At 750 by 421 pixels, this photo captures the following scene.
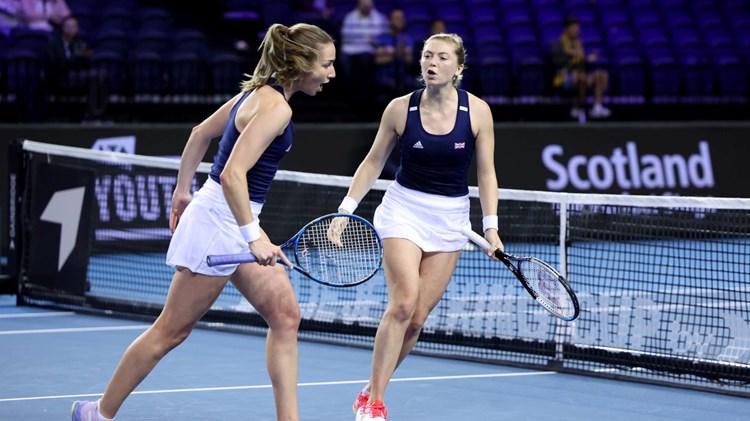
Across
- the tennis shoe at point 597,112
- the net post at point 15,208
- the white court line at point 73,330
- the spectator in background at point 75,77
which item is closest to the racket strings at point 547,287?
the white court line at point 73,330

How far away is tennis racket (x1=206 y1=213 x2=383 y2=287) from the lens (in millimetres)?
5762

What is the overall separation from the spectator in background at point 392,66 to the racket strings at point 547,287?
900 cm

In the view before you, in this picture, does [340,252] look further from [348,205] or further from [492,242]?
[492,242]

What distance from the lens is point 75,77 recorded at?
1423cm

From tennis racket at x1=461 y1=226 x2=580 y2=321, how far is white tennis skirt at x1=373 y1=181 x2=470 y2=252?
108mm

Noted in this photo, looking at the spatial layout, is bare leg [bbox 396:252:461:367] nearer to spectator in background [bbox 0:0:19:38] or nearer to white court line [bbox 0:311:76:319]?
white court line [bbox 0:311:76:319]

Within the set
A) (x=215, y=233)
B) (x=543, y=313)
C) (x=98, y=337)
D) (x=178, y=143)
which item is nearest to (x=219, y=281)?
(x=215, y=233)

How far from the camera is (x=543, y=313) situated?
33.0 ft

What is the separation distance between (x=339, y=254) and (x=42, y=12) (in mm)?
10519

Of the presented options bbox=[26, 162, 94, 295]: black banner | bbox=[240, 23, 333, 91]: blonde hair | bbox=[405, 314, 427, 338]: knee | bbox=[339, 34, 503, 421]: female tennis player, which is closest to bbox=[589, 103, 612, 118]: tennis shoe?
bbox=[26, 162, 94, 295]: black banner

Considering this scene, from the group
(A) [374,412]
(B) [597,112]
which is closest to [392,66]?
(B) [597,112]

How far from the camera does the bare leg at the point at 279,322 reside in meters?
5.49

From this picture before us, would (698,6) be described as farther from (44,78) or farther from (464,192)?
(464,192)

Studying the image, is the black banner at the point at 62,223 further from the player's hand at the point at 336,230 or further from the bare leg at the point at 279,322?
the bare leg at the point at 279,322
